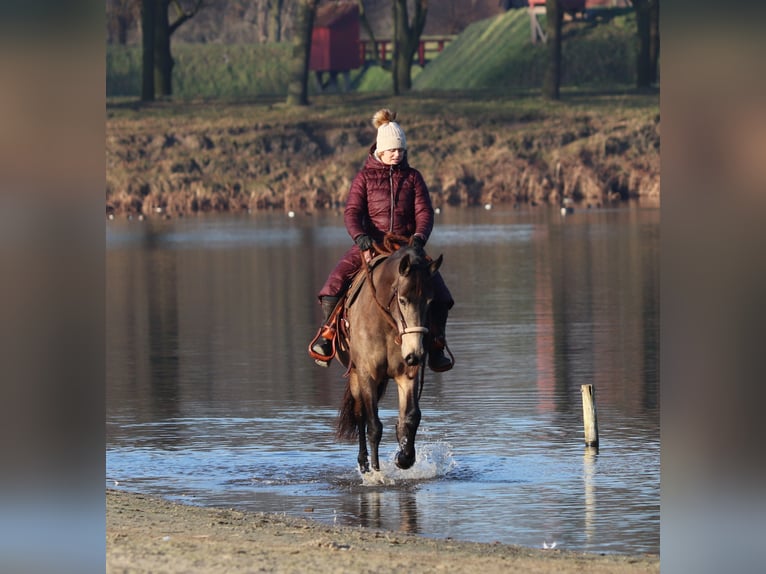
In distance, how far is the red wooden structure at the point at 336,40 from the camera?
10025 centimetres

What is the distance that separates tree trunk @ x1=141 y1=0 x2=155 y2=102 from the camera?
7606 cm

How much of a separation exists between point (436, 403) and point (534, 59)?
236ft

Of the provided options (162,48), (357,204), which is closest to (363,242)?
(357,204)

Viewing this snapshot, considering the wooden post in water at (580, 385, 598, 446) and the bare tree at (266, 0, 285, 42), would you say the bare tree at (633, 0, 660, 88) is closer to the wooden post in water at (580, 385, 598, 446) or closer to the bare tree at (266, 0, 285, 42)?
the bare tree at (266, 0, 285, 42)

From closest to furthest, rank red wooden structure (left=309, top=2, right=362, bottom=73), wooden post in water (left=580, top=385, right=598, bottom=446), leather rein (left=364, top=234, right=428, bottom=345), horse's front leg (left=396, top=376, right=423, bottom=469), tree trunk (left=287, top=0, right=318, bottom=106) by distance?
leather rein (left=364, top=234, right=428, bottom=345) < horse's front leg (left=396, top=376, right=423, bottom=469) < wooden post in water (left=580, top=385, right=598, bottom=446) < tree trunk (left=287, top=0, right=318, bottom=106) < red wooden structure (left=309, top=2, right=362, bottom=73)

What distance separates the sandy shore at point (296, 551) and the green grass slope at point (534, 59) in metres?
73.8

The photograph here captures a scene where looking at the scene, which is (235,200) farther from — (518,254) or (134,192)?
(518,254)

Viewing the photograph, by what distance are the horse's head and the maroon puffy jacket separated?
1369mm

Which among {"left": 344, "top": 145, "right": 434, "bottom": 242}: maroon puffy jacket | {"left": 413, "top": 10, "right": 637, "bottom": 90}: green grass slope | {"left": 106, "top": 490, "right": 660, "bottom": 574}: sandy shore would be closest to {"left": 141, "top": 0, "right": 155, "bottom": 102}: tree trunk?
{"left": 413, "top": 10, "right": 637, "bottom": 90}: green grass slope

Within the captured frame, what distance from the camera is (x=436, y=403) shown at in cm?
2031

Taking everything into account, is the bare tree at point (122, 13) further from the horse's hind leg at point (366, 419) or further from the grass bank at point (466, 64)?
the horse's hind leg at point (366, 419)
